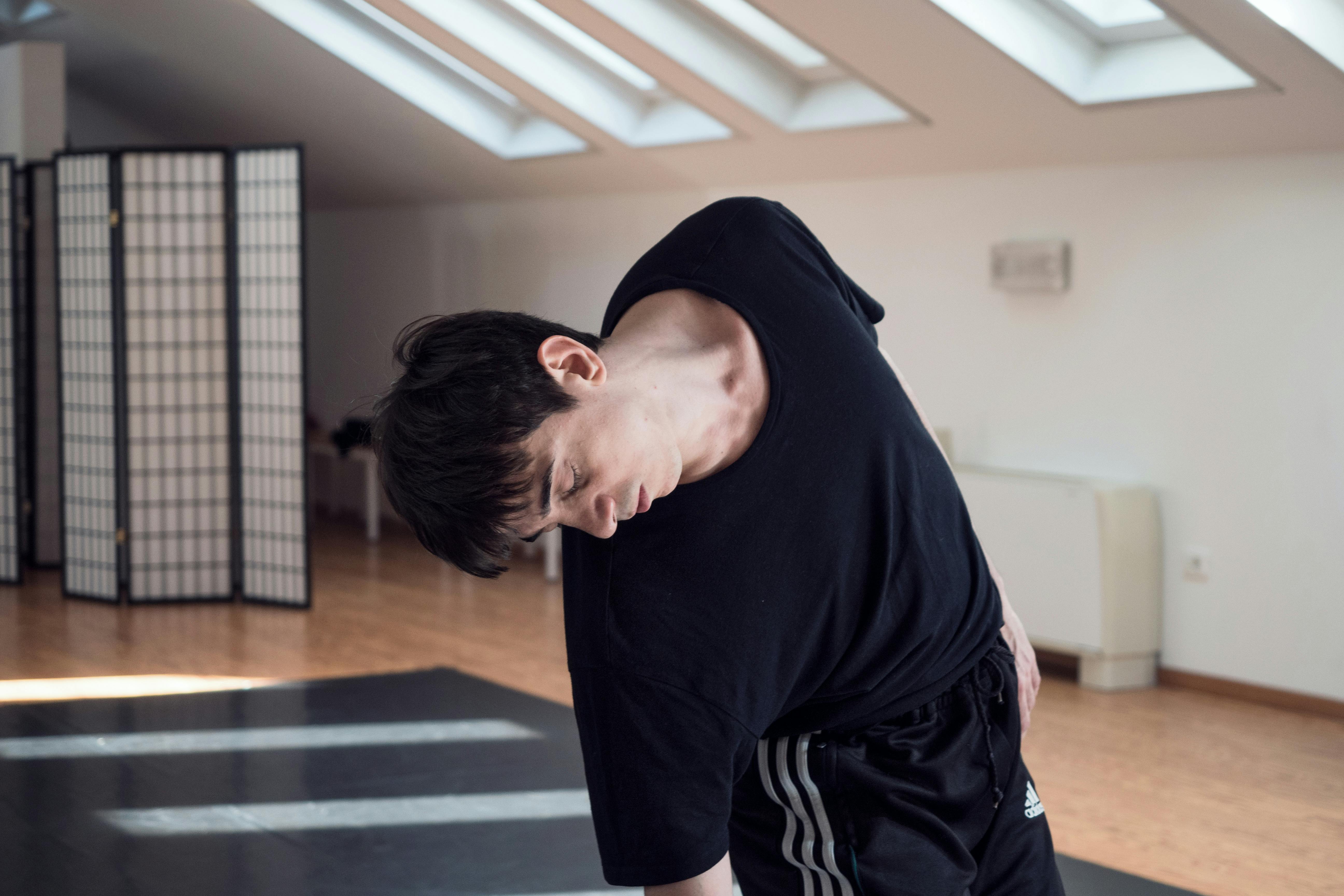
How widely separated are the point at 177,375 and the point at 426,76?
1594mm

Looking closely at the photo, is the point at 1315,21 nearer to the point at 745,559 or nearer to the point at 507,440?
the point at 745,559

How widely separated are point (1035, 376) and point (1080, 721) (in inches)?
44.9

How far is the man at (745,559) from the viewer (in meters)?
0.91

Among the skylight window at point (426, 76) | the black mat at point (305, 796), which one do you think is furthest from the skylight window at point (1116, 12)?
the skylight window at point (426, 76)

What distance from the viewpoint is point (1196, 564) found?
377 centimetres

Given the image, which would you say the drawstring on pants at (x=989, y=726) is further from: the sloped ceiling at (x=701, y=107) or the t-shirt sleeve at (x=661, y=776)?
the sloped ceiling at (x=701, y=107)

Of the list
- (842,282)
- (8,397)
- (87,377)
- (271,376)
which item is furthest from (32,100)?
(842,282)

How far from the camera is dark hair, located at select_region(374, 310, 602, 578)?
882mm

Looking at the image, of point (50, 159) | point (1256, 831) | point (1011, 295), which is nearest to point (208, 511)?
point (50, 159)

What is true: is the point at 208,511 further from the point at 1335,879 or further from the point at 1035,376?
the point at 1335,879

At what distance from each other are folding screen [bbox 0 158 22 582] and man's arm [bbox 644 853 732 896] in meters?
5.13

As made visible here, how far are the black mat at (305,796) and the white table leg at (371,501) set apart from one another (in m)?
2.76

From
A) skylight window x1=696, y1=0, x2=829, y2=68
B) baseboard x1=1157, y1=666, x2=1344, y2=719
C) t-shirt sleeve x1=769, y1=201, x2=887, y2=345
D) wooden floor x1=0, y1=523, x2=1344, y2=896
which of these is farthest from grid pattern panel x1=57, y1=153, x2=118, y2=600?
t-shirt sleeve x1=769, y1=201, x2=887, y2=345

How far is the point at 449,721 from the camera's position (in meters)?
3.51
